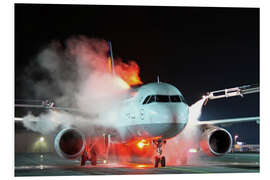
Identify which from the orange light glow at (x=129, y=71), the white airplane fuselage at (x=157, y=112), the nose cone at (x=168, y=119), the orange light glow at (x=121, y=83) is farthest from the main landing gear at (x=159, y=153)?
the orange light glow at (x=129, y=71)

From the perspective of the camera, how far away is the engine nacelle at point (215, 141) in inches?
708

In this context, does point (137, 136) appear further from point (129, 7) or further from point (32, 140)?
point (32, 140)

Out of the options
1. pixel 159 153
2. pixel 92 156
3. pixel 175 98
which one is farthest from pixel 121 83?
pixel 175 98

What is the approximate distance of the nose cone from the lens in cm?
1465

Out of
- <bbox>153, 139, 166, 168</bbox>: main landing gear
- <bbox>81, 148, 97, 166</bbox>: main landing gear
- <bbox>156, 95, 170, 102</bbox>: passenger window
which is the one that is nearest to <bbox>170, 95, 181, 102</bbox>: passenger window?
<bbox>156, 95, 170, 102</bbox>: passenger window

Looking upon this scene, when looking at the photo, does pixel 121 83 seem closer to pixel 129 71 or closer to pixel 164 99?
pixel 129 71

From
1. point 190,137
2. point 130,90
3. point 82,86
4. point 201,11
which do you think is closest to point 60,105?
point 82,86

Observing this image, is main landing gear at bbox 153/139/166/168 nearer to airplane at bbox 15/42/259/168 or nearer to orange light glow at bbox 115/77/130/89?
airplane at bbox 15/42/259/168

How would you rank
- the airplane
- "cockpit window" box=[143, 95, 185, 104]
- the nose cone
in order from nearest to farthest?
the nose cone, the airplane, "cockpit window" box=[143, 95, 185, 104]

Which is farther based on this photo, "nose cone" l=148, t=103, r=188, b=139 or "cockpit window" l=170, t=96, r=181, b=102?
"cockpit window" l=170, t=96, r=181, b=102

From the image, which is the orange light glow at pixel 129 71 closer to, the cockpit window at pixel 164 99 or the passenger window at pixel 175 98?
the cockpit window at pixel 164 99

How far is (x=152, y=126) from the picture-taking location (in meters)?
15.2

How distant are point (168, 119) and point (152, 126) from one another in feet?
2.72

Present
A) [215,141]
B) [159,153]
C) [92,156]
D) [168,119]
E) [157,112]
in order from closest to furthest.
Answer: [168,119] → [157,112] → [159,153] → [215,141] → [92,156]
